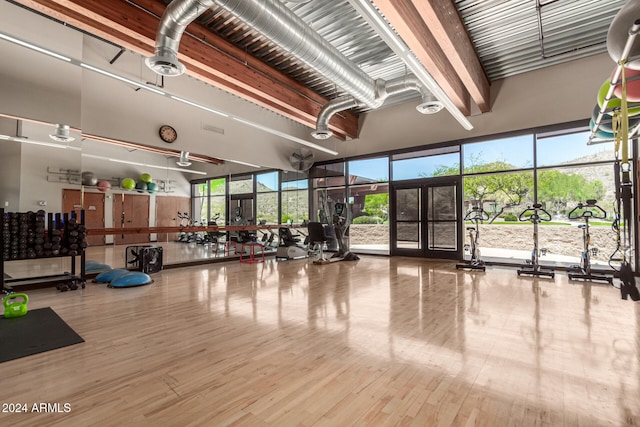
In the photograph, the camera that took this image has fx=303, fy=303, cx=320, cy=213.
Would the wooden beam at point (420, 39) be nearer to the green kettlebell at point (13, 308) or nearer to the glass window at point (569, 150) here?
the glass window at point (569, 150)

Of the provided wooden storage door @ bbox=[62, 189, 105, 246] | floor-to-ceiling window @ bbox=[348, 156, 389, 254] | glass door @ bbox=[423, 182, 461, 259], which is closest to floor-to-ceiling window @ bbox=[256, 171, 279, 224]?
floor-to-ceiling window @ bbox=[348, 156, 389, 254]

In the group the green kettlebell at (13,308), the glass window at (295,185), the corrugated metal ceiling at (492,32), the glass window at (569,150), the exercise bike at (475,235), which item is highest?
the corrugated metal ceiling at (492,32)

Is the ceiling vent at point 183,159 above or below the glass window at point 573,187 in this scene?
above

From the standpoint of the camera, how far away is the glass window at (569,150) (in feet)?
20.5

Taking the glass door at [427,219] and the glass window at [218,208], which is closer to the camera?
the glass door at [427,219]

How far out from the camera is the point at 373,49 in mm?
5766

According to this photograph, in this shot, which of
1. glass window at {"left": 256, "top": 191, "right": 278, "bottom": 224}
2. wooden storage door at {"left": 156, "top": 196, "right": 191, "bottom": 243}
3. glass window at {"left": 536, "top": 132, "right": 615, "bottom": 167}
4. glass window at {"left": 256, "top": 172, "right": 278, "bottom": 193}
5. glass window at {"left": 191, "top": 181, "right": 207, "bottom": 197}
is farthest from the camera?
glass window at {"left": 256, "top": 191, "right": 278, "bottom": 224}

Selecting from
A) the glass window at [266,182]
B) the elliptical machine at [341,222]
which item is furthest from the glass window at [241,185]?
the elliptical machine at [341,222]

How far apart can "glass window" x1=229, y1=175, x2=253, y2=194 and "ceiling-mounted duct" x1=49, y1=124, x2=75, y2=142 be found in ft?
12.8

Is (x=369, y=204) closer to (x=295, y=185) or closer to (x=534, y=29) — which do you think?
(x=295, y=185)

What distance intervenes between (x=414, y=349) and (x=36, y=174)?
21.1ft

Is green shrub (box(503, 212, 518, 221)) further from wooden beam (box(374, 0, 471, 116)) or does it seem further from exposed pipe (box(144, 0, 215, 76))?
exposed pipe (box(144, 0, 215, 76))

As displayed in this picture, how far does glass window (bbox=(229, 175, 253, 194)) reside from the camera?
29.1 feet

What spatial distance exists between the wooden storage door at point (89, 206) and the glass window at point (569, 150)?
954 centimetres
